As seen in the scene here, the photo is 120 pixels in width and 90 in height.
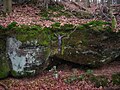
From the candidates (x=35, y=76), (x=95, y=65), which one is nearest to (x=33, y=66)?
(x=35, y=76)

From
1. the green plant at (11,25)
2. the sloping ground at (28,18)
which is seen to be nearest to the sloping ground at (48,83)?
the green plant at (11,25)

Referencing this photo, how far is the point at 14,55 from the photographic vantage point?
33.7 feet

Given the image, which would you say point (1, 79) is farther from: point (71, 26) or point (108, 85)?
point (108, 85)

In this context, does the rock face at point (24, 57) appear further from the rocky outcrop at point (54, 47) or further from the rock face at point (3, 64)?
the rock face at point (3, 64)

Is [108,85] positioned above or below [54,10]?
below

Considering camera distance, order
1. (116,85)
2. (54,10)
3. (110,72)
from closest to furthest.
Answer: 1. (116,85)
2. (110,72)
3. (54,10)

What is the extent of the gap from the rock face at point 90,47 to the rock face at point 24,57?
0.98 meters

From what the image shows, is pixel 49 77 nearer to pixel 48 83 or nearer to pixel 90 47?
pixel 48 83

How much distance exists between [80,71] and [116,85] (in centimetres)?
186

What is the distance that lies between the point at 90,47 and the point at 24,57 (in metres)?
3.15

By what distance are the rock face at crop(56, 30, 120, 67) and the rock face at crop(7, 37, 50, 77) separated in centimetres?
98

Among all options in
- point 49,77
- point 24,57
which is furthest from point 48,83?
point 24,57

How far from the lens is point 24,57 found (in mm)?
10203

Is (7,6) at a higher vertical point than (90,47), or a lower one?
higher
